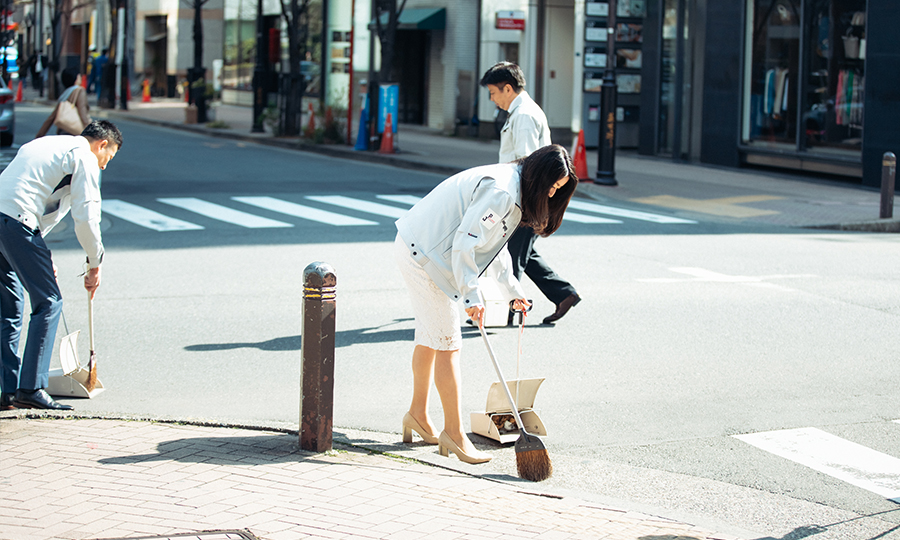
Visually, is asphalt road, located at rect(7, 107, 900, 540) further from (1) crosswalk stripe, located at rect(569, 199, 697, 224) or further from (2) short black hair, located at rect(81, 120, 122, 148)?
(2) short black hair, located at rect(81, 120, 122, 148)

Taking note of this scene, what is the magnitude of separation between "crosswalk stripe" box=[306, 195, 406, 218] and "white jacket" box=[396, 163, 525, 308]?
9.27m

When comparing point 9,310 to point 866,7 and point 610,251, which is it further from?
point 866,7

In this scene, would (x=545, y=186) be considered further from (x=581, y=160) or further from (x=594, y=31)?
(x=594, y=31)

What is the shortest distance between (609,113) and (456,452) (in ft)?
45.4

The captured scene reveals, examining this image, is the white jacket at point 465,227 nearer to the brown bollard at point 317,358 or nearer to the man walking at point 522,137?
the brown bollard at point 317,358

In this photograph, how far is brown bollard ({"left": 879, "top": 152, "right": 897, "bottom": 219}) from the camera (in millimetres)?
14422

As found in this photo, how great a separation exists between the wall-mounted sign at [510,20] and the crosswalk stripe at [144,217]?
14425mm

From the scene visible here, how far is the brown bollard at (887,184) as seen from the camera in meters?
14.4

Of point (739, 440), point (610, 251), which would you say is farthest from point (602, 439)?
point (610, 251)

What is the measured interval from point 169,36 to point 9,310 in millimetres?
51315

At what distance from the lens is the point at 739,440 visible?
561cm

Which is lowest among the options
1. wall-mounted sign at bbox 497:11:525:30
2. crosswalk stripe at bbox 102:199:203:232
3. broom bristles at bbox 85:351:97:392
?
broom bristles at bbox 85:351:97:392

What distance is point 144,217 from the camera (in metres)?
14.0

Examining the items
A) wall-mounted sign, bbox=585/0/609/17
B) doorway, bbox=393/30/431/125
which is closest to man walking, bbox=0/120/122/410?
wall-mounted sign, bbox=585/0/609/17
